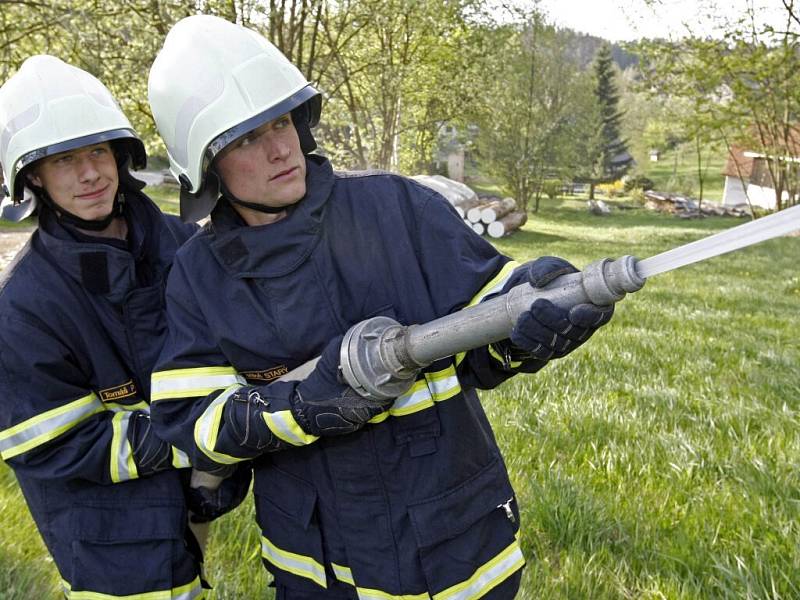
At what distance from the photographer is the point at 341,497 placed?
178 centimetres

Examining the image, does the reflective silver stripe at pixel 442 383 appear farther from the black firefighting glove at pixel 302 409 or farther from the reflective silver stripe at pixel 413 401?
the black firefighting glove at pixel 302 409

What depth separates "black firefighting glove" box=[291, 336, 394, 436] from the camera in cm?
161

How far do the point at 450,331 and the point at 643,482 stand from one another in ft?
6.06

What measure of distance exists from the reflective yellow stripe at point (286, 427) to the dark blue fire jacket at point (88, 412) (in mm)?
499

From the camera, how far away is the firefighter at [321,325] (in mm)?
1723

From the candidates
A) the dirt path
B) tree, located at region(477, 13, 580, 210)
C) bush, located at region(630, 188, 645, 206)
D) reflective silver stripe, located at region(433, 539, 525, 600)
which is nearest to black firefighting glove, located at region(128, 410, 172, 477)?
reflective silver stripe, located at region(433, 539, 525, 600)

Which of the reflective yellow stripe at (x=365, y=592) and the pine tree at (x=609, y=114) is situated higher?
the reflective yellow stripe at (x=365, y=592)

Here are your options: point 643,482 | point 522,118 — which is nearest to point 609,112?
point 522,118

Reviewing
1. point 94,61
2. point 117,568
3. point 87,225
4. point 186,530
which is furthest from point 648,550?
point 94,61

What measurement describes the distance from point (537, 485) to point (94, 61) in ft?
25.1

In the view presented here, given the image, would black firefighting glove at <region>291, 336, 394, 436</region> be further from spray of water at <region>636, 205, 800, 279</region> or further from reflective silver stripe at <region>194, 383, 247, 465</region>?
spray of water at <region>636, 205, 800, 279</region>

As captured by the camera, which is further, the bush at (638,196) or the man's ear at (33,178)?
the bush at (638,196)

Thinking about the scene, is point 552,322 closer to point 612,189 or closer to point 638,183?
point 612,189

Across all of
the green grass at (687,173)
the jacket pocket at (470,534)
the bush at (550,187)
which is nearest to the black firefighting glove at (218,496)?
the jacket pocket at (470,534)
